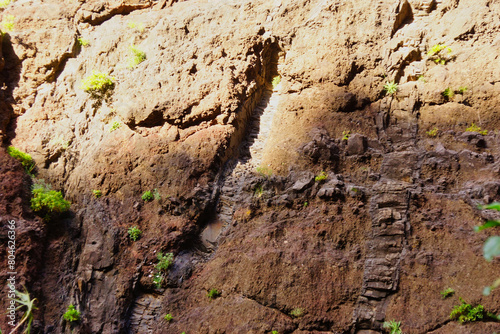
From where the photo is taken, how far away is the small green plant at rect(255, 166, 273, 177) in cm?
714

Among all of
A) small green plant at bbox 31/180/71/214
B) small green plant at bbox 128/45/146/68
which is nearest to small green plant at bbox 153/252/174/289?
small green plant at bbox 31/180/71/214

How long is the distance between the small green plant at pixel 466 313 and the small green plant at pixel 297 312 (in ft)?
6.89

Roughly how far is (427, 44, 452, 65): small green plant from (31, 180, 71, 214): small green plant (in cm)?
785

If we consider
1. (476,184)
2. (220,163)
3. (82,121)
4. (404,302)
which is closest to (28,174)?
(82,121)

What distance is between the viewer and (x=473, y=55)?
712 cm

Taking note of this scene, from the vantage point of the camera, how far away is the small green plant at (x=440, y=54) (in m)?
7.33

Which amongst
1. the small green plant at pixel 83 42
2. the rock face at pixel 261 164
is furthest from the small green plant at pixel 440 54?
the small green plant at pixel 83 42

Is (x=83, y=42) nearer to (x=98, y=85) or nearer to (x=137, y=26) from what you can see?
(x=137, y=26)

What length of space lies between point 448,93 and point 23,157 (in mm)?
8611

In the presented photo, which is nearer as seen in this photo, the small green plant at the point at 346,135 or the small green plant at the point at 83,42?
the small green plant at the point at 346,135

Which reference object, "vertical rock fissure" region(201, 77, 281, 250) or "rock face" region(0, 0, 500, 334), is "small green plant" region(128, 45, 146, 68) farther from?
"vertical rock fissure" region(201, 77, 281, 250)

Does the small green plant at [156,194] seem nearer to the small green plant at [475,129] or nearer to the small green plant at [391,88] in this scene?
the small green plant at [391,88]

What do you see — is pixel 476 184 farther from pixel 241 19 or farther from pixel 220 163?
pixel 241 19

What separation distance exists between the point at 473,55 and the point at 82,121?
8.42m
